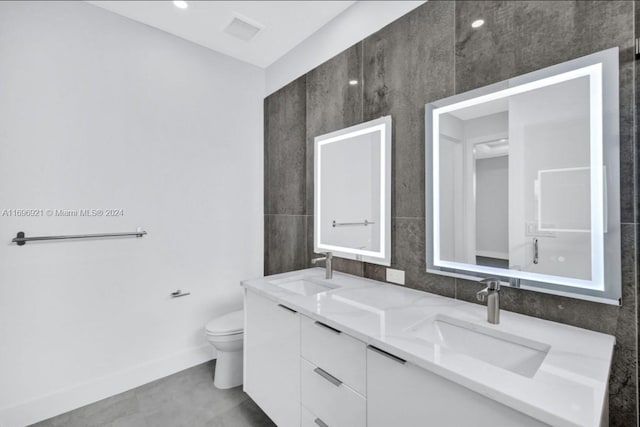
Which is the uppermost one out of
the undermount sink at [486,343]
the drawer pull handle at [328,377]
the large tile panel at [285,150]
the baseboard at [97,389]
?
the large tile panel at [285,150]

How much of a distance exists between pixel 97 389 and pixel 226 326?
917 millimetres

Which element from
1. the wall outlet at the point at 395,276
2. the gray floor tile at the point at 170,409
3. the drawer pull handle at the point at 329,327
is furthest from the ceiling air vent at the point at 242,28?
the gray floor tile at the point at 170,409

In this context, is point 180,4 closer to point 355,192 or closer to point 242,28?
point 242,28

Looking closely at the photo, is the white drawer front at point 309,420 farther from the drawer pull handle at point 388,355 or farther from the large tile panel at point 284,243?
the large tile panel at point 284,243

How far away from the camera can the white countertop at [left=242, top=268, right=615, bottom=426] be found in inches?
26.5

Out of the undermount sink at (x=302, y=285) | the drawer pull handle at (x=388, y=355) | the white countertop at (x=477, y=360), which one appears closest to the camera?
the white countertop at (x=477, y=360)

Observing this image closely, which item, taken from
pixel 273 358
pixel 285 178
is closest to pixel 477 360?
pixel 273 358

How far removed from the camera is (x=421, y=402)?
89 cm

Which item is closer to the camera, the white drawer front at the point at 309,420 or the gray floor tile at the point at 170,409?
the white drawer front at the point at 309,420

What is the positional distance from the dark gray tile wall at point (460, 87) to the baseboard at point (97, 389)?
1210mm

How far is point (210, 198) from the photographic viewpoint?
2.51m

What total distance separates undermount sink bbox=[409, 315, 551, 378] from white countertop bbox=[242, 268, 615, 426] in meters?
0.02

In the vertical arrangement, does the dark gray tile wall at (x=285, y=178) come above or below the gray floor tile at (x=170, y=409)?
above

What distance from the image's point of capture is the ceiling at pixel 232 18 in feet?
6.43
